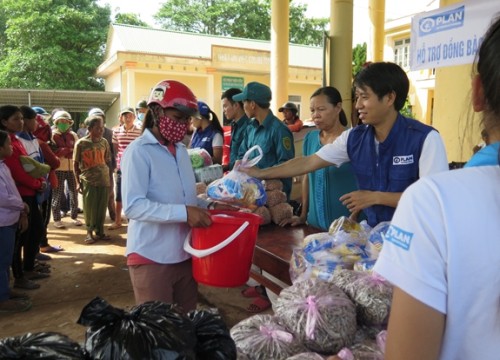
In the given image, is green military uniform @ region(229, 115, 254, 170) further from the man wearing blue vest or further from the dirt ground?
the man wearing blue vest

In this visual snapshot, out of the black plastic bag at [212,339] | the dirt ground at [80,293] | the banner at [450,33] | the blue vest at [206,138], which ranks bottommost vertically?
the dirt ground at [80,293]

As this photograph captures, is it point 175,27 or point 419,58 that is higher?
point 175,27

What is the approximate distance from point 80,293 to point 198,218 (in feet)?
10.5

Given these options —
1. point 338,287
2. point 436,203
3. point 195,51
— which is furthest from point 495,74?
point 195,51

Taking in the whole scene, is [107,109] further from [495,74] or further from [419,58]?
[495,74]

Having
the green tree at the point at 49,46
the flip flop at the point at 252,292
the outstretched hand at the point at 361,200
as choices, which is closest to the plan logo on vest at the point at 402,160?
the outstretched hand at the point at 361,200

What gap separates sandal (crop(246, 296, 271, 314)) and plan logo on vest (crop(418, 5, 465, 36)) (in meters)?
3.19

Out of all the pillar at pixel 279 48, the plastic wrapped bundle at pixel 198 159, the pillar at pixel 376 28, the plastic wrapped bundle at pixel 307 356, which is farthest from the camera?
the pillar at pixel 376 28

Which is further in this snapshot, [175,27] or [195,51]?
[175,27]

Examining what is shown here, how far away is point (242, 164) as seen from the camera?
2348mm

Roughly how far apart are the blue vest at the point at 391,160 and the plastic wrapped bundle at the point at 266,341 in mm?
957

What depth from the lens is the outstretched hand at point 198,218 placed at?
5.99 feet

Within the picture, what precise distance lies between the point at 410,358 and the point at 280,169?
192 cm

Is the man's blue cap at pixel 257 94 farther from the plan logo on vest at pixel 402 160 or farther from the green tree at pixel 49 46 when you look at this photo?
the green tree at pixel 49 46
